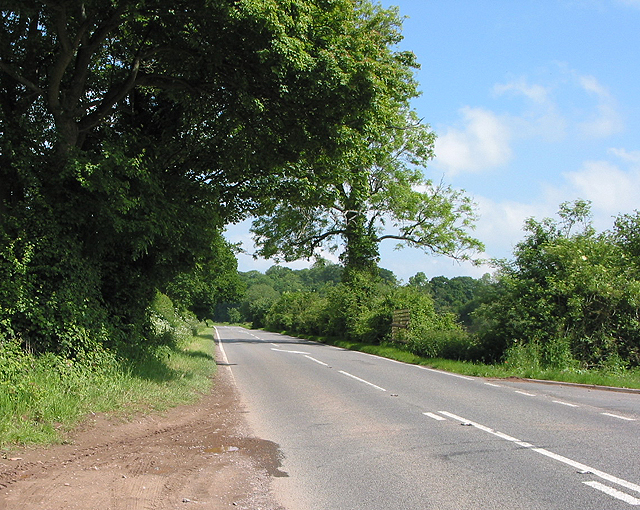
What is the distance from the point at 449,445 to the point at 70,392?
5621 millimetres

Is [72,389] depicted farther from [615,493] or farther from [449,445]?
[615,493]

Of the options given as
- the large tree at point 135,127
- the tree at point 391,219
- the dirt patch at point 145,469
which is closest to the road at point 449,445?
the dirt patch at point 145,469

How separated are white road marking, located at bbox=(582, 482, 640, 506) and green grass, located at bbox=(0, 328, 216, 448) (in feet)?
19.4

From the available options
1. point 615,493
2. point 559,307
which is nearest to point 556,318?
point 559,307

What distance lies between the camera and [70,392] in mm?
8305

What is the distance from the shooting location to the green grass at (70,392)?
6688 millimetres

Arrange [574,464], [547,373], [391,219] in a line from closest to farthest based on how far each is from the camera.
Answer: [574,464], [547,373], [391,219]

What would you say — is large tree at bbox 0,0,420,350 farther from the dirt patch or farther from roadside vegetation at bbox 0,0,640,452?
the dirt patch

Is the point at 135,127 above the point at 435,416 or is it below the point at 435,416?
above

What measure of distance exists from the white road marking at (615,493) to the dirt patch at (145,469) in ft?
9.85

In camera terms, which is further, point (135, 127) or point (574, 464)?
point (135, 127)

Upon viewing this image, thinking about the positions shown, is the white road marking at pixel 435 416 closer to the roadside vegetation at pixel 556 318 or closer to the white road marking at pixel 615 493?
the white road marking at pixel 615 493

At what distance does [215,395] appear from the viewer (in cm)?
1201

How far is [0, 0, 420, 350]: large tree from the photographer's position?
9461 millimetres
